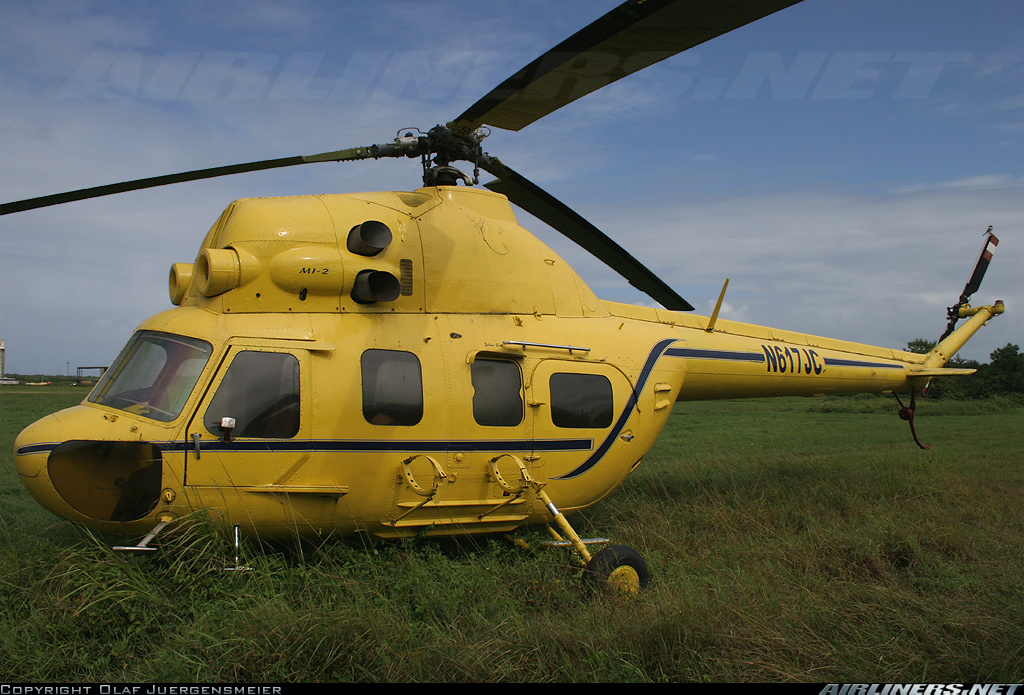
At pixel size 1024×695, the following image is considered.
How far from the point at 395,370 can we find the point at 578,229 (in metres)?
2.84

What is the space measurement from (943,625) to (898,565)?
6.73ft

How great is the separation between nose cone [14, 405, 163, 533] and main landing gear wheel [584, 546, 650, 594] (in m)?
3.48

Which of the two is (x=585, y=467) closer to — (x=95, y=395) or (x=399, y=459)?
(x=399, y=459)

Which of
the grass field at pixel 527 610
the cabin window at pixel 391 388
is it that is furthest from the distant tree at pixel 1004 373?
the cabin window at pixel 391 388

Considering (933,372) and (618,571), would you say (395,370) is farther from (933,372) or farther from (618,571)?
(933,372)

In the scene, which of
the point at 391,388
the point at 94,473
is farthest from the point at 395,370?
the point at 94,473

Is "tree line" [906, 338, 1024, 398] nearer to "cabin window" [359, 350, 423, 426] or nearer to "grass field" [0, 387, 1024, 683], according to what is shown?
"grass field" [0, 387, 1024, 683]

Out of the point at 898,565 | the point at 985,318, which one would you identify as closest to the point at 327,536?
the point at 898,565

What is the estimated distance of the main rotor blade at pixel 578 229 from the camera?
23.7 feet

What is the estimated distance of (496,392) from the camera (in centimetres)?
634

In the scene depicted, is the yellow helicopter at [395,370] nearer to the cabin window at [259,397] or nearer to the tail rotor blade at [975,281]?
the cabin window at [259,397]

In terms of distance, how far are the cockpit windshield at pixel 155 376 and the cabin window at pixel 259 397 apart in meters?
0.25

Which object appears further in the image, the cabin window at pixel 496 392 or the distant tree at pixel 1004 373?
the distant tree at pixel 1004 373

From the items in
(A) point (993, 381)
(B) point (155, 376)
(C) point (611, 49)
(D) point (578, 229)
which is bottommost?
(A) point (993, 381)
